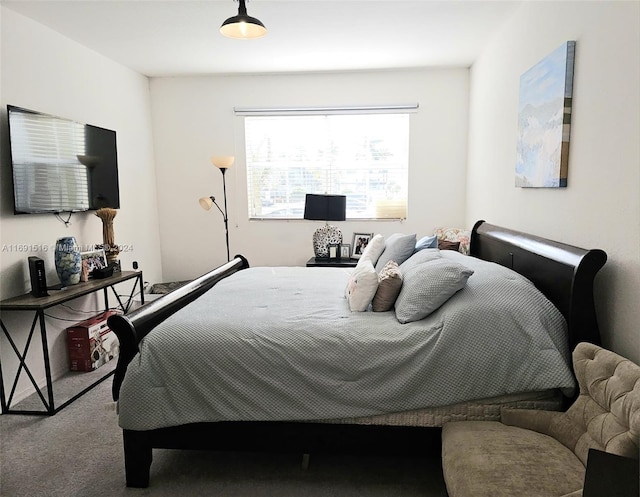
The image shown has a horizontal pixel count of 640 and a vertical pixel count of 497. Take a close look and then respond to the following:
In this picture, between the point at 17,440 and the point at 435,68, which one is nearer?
the point at 17,440

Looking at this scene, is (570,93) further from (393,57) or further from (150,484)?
(150,484)

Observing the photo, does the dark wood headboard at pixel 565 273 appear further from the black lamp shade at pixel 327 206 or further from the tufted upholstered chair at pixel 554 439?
the black lamp shade at pixel 327 206

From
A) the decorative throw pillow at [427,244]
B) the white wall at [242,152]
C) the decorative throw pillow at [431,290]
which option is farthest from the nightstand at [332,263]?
the decorative throw pillow at [431,290]

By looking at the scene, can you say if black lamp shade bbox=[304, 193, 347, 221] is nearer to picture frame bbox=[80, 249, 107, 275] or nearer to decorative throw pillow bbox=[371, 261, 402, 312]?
picture frame bbox=[80, 249, 107, 275]

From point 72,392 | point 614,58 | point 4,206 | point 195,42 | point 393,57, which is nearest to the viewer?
point 614,58

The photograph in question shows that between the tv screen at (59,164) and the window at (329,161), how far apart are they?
156 cm

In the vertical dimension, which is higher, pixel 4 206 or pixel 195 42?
pixel 195 42

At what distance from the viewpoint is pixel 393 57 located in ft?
13.4

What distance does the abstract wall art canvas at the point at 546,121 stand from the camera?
7.03 ft

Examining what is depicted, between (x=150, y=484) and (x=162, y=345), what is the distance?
0.67 meters

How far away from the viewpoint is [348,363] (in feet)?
6.12

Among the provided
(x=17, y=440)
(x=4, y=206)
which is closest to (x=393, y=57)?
(x=4, y=206)

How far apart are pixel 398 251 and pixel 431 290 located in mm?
971

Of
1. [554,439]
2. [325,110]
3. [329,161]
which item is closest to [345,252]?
[329,161]
